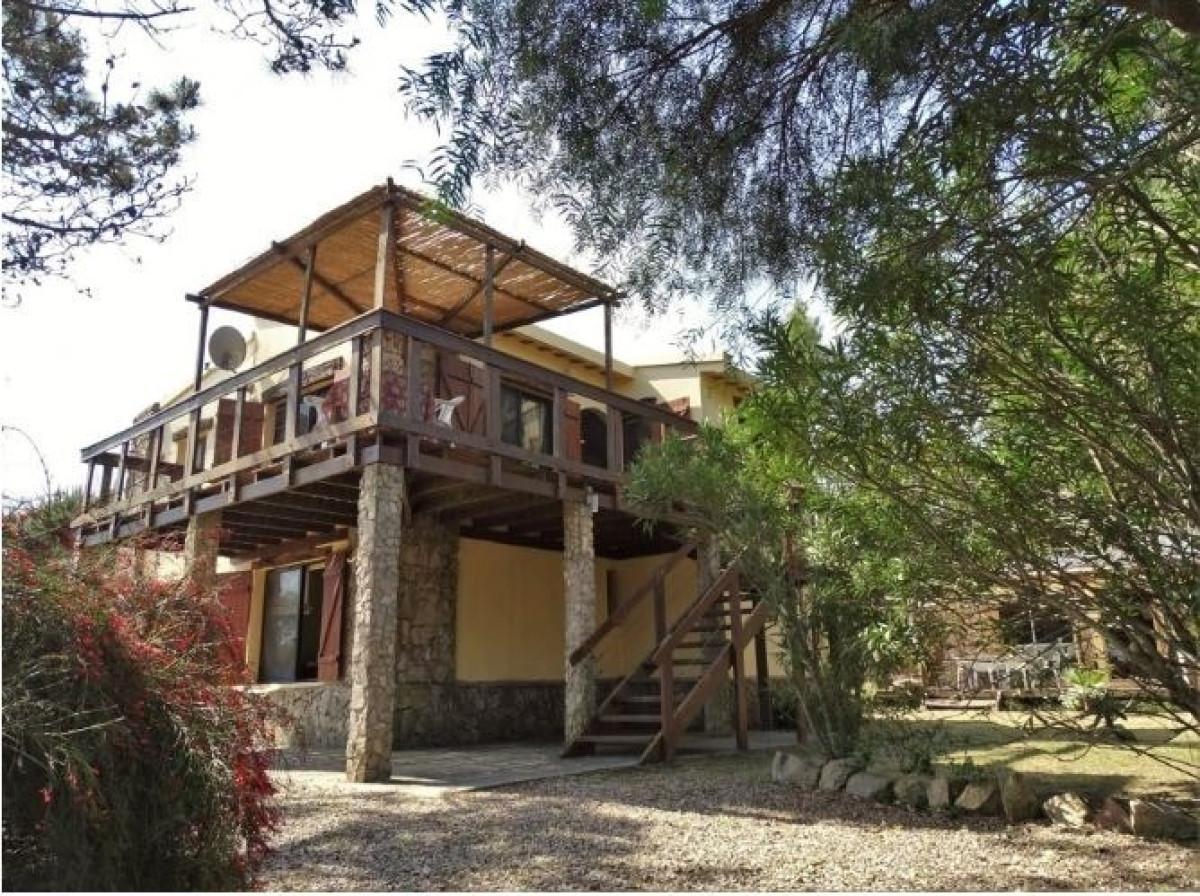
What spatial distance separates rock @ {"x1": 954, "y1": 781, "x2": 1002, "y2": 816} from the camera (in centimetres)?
573

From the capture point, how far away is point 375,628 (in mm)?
7688

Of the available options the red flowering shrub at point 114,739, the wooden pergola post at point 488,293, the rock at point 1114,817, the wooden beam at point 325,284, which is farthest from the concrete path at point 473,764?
the wooden beam at point 325,284

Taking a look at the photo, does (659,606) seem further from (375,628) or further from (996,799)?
(996,799)

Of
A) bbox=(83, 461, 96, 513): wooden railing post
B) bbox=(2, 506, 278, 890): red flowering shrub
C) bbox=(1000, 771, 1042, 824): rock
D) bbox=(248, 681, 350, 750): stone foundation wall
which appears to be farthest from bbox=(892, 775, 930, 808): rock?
bbox=(83, 461, 96, 513): wooden railing post

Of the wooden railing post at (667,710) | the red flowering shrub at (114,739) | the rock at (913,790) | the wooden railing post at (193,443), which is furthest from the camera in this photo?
the wooden railing post at (193,443)

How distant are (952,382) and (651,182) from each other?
1858mm

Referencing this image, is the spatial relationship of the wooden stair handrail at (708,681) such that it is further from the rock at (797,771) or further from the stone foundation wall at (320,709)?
the stone foundation wall at (320,709)

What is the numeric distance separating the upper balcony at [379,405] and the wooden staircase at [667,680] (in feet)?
5.18

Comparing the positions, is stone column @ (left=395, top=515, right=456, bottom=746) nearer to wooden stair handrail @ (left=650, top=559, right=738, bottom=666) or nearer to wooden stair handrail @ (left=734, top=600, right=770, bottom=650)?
wooden stair handrail @ (left=650, top=559, right=738, bottom=666)

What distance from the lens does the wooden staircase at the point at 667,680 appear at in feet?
28.4

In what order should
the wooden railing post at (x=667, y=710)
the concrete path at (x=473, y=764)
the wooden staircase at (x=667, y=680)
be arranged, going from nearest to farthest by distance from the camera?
the concrete path at (x=473, y=764)
the wooden railing post at (x=667, y=710)
the wooden staircase at (x=667, y=680)

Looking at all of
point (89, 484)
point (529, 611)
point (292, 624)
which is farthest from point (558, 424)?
point (89, 484)

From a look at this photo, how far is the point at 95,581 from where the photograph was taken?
3.50m

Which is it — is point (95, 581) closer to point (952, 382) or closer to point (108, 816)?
point (108, 816)
